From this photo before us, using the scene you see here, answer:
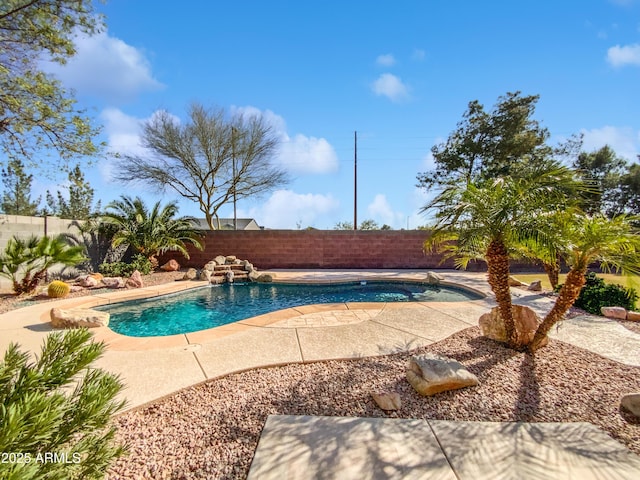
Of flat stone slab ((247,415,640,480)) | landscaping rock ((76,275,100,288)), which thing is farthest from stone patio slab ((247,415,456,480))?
landscaping rock ((76,275,100,288))

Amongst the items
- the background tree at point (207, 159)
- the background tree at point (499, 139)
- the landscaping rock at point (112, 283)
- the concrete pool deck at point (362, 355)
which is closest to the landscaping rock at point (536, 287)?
the concrete pool deck at point (362, 355)

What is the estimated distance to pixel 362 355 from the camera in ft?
11.6

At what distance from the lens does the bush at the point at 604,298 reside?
18.3 ft

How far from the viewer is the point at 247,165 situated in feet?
51.9

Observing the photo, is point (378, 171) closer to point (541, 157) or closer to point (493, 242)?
point (541, 157)

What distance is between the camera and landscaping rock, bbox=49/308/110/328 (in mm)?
4609

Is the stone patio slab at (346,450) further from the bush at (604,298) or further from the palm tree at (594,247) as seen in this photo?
the bush at (604,298)

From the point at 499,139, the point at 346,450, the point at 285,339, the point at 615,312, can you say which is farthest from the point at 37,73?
the point at 499,139

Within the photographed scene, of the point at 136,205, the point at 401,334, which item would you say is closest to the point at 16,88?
Answer: the point at 136,205

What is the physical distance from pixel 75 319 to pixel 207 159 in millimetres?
11907

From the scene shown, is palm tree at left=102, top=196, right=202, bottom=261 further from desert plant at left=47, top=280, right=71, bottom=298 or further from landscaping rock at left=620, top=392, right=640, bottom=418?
landscaping rock at left=620, top=392, right=640, bottom=418

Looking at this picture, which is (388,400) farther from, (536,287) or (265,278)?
(265,278)

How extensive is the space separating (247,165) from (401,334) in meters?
14.1

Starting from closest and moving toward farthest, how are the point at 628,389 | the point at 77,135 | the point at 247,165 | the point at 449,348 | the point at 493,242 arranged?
the point at 628,389
the point at 493,242
the point at 449,348
the point at 77,135
the point at 247,165
